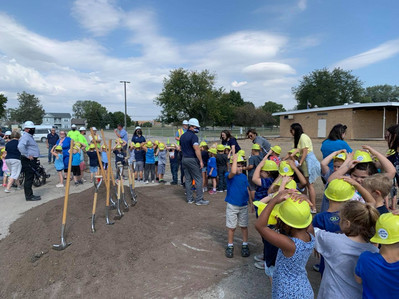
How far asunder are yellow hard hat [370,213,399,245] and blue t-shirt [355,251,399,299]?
13cm

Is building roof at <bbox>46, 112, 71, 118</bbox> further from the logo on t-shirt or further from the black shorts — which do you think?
the logo on t-shirt

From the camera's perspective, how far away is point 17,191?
27.9ft

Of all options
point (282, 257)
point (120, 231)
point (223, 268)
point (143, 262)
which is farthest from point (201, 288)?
point (120, 231)

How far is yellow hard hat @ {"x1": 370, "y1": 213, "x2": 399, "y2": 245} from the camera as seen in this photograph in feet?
5.29

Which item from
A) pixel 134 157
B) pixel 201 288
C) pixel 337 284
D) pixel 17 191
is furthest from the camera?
pixel 134 157

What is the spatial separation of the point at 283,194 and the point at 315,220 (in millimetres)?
825

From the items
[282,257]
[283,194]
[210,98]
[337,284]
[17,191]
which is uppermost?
[210,98]

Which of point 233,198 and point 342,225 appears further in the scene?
point 233,198

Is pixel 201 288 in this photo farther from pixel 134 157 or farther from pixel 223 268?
pixel 134 157

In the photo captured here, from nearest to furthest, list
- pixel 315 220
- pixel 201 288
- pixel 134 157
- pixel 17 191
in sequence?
pixel 315 220 < pixel 201 288 < pixel 17 191 < pixel 134 157

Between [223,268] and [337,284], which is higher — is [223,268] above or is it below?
below

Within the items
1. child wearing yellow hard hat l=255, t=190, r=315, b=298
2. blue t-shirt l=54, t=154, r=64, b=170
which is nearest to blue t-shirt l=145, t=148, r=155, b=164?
blue t-shirt l=54, t=154, r=64, b=170

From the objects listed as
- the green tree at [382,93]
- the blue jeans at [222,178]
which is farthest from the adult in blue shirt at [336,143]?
the green tree at [382,93]

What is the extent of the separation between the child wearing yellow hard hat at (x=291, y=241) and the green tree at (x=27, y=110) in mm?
85941
